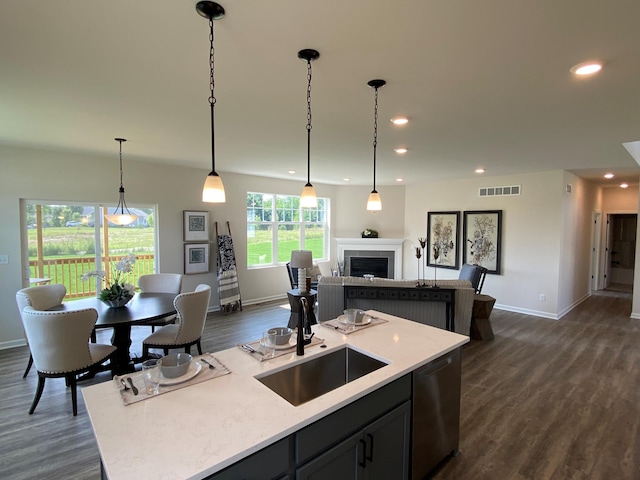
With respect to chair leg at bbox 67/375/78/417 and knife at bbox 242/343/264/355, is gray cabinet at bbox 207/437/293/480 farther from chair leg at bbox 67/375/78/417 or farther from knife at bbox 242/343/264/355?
chair leg at bbox 67/375/78/417

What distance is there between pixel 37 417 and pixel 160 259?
296 cm

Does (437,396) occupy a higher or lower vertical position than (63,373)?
higher

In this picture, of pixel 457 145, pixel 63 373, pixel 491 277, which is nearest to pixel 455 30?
pixel 457 145

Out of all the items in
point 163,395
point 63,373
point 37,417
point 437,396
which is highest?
point 163,395

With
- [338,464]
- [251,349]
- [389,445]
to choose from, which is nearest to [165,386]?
[251,349]

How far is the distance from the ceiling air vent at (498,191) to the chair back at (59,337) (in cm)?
670

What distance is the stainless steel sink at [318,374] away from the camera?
6.21 ft

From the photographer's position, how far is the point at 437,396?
212 cm

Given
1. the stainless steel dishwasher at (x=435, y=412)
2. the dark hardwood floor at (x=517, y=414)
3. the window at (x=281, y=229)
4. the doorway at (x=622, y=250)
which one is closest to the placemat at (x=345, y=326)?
the stainless steel dishwasher at (x=435, y=412)

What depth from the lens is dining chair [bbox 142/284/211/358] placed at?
10.9 ft

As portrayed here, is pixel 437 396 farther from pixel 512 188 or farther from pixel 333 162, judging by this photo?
pixel 512 188

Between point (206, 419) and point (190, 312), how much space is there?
2.24m

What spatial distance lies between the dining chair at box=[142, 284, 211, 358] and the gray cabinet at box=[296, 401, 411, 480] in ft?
7.57

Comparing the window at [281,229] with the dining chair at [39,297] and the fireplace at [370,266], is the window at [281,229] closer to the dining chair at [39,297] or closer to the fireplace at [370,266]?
the fireplace at [370,266]
